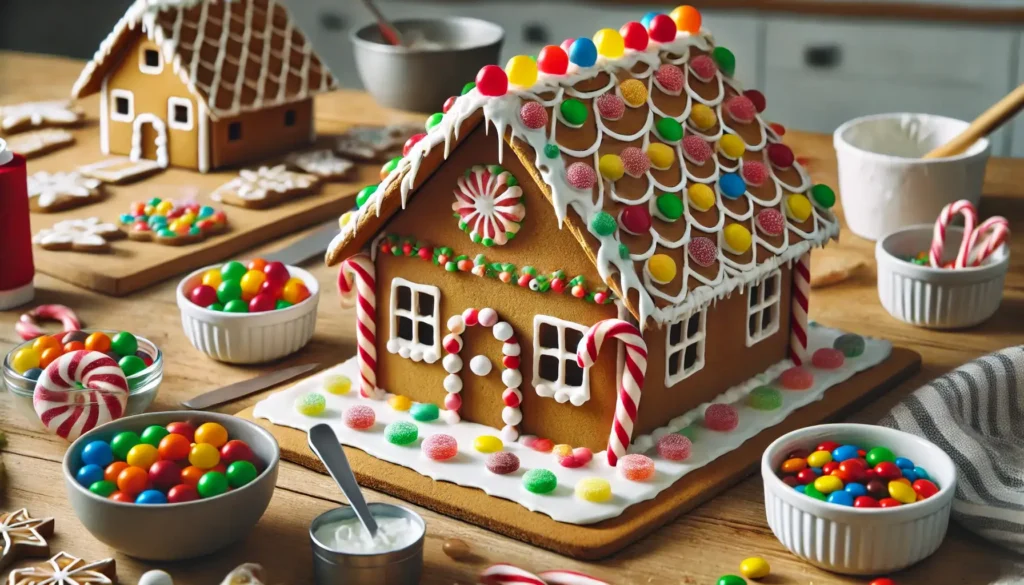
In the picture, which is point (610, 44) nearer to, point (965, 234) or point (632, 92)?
point (632, 92)

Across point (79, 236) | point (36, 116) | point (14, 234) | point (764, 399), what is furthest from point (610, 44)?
point (36, 116)

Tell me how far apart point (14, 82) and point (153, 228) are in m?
1.28

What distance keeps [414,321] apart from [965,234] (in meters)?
0.90

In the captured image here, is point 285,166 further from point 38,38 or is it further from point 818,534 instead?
point 38,38

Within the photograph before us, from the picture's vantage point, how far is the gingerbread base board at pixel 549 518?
58.7 inches

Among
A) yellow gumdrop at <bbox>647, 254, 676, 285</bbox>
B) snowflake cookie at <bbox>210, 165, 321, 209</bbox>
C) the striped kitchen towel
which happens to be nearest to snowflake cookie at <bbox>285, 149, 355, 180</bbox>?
snowflake cookie at <bbox>210, 165, 321, 209</bbox>

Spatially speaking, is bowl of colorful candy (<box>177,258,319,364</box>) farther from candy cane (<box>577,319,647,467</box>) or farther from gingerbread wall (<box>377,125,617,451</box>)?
candy cane (<box>577,319,647,467</box>)

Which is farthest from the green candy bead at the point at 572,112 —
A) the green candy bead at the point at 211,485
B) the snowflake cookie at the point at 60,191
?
the snowflake cookie at the point at 60,191

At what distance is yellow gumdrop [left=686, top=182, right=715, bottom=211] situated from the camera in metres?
1.70

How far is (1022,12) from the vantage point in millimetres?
3514

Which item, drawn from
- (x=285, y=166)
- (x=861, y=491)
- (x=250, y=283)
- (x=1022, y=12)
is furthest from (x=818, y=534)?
(x=1022, y=12)

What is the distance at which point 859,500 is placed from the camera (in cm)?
142

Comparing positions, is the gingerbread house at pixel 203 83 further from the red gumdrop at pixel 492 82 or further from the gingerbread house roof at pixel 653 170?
the red gumdrop at pixel 492 82

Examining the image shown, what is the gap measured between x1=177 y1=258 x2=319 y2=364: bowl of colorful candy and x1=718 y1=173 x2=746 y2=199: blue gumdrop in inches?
24.9
